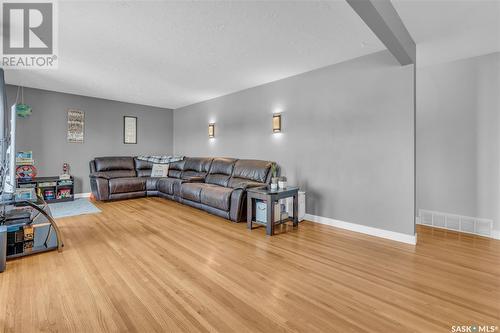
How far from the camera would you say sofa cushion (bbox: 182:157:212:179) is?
18.6 feet

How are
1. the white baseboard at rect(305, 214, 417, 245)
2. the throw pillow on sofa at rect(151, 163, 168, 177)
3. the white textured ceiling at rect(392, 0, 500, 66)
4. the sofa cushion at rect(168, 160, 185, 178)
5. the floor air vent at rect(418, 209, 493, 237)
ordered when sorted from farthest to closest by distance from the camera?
the throw pillow on sofa at rect(151, 163, 168, 177)
the sofa cushion at rect(168, 160, 185, 178)
the floor air vent at rect(418, 209, 493, 237)
the white baseboard at rect(305, 214, 417, 245)
the white textured ceiling at rect(392, 0, 500, 66)

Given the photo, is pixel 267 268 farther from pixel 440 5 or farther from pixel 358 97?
pixel 440 5

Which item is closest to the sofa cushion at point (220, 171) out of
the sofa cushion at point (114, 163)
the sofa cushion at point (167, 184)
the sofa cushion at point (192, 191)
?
the sofa cushion at point (192, 191)

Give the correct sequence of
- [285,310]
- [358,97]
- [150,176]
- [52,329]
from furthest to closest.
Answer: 1. [150,176]
2. [358,97]
3. [285,310]
4. [52,329]

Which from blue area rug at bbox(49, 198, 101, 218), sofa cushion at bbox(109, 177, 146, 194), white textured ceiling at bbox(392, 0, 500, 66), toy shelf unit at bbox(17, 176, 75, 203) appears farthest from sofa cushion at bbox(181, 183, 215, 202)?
white textured ceiling at bbox(392, 0, 500, 66)

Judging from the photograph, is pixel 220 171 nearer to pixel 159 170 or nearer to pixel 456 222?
pixel 159 170

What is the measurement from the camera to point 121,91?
18.2ft

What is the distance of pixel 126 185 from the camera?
18.5ft

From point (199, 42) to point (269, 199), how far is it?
2.25m

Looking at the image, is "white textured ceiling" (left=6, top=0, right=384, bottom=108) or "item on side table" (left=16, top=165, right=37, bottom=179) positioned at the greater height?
"white textured ceiling" (left=6, top=0, right=384, bottom=108)

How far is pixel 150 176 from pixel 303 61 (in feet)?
15.9

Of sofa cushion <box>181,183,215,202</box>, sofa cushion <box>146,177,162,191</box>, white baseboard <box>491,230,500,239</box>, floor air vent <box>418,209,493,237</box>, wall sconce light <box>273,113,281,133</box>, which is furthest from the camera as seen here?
sofa cushion <box>146,177,162,191</box>

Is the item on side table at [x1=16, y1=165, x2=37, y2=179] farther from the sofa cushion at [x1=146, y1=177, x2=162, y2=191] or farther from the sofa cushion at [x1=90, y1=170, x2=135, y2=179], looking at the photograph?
the sofa cushion at [x1=146, y1=177, x2=162, y2=191]

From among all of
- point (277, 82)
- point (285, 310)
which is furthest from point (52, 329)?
point (277, 82)
